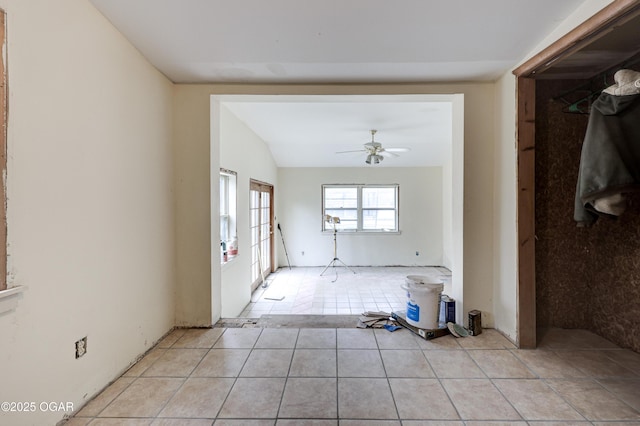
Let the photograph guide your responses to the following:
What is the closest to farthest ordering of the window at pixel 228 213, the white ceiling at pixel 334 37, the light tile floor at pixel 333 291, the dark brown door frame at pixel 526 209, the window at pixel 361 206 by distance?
the white ceiling at pixel 334 37
the dark brown door frame at pixel 526 209
the window at pixel 228 213
the light tile floor at pixel 333 291
the window at pixel 361 206

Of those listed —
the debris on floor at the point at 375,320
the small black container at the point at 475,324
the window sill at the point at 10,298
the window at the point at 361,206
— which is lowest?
the debris on floor at the point at 375,320

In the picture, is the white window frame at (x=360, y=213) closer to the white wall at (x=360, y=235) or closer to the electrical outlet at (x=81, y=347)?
the white wall at (x=360, y=235)

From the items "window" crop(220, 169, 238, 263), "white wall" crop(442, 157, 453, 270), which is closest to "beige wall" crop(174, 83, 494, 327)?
"window" crop(220, 169, 238, 263)

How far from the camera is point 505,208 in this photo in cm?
226

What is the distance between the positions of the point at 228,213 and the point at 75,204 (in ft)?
7.68

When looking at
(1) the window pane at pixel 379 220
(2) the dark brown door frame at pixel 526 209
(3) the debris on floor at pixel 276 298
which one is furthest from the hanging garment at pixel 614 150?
(1) the window pane at pixel 379 220

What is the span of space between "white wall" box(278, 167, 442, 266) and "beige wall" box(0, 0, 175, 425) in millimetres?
4427

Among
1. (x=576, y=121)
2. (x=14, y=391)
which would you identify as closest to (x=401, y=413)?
(x=14, y=391)

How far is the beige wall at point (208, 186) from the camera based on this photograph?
2.42 metres

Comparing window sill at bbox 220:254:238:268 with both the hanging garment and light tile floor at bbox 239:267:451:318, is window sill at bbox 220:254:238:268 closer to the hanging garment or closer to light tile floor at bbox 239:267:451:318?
light tile floor at bbox 239:267:451:318

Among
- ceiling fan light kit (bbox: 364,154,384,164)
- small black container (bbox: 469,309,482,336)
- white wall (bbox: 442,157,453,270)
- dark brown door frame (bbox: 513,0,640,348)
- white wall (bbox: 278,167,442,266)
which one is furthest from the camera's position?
white wall (bbox: 278,167,442,266)

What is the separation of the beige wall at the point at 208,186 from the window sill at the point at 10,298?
1.31 meters

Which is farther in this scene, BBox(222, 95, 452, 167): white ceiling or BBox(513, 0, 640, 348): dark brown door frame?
BBox(222, 95, 452, 167): white ceiling

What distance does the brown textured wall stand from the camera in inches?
86.7
